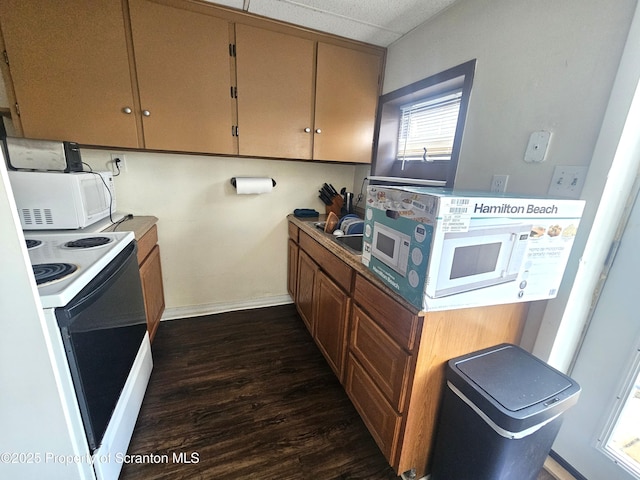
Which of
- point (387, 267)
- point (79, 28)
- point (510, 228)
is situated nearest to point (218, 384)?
point (387, 267)

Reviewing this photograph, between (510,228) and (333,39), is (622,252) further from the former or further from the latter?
(333,39)

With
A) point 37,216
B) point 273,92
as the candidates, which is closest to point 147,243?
point 37,216

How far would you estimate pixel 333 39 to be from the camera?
6.40ft

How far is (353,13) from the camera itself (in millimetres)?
1665

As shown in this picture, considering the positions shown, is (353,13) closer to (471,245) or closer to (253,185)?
(253,185)

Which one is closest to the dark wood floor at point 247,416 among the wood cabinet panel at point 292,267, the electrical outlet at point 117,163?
the wood cabinet panel at point 292,267

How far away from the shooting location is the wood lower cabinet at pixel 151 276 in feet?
5.50

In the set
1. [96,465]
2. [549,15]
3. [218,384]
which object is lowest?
[218,384]

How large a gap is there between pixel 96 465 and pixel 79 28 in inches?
82.4

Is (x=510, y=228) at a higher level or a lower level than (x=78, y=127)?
lower

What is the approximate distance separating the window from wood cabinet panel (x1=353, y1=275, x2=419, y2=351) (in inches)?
33.4

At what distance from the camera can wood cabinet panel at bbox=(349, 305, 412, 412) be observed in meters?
1.04

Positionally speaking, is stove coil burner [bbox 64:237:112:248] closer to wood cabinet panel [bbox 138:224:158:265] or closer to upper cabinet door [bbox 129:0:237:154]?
wood cabinet panel [bbox 138:224:158:265]

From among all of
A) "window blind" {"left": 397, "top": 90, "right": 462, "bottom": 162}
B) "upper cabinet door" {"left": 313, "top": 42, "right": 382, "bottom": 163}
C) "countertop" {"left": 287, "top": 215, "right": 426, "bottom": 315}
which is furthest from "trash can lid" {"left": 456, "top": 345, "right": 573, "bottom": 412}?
"upper cabinet door" {"left": 313, "top": 42, "right": 382, "bottom": 163}
